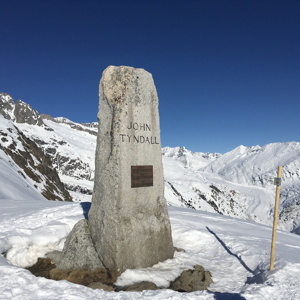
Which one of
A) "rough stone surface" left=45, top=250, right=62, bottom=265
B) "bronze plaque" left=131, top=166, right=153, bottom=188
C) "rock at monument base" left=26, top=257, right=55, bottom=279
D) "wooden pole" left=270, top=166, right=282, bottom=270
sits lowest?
"rock at monument base" left=26, top=257, right=55, bottom=279

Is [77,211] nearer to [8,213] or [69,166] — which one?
[8,213]

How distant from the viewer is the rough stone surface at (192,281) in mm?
6391

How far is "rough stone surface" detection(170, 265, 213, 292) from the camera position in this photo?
252 inches

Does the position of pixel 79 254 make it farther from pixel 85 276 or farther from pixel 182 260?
pixel 182 260

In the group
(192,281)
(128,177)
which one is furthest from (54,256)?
(192,281)

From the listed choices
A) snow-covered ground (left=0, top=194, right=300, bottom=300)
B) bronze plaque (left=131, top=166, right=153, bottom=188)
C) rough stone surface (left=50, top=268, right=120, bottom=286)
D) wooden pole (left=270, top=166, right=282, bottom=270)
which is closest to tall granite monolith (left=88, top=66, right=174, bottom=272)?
bronze plaque (left=131, top=166, right=153, bottom=188)

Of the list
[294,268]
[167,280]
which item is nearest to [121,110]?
[167,280]

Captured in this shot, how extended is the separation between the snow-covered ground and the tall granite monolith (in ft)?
1.88

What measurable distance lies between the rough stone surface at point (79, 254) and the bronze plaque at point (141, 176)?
202cm

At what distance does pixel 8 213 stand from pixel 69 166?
10562 cm

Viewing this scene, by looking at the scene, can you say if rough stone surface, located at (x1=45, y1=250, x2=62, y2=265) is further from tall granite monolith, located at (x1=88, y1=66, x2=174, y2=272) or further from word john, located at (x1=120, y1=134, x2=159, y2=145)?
word john, located at (x1=120, y1=134, x2=159, y2=145)

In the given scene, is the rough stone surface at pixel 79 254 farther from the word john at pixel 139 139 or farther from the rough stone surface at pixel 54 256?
the word john at pixel 139 139

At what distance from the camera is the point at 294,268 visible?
21.8 feet

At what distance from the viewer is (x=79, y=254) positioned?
7531 mm
